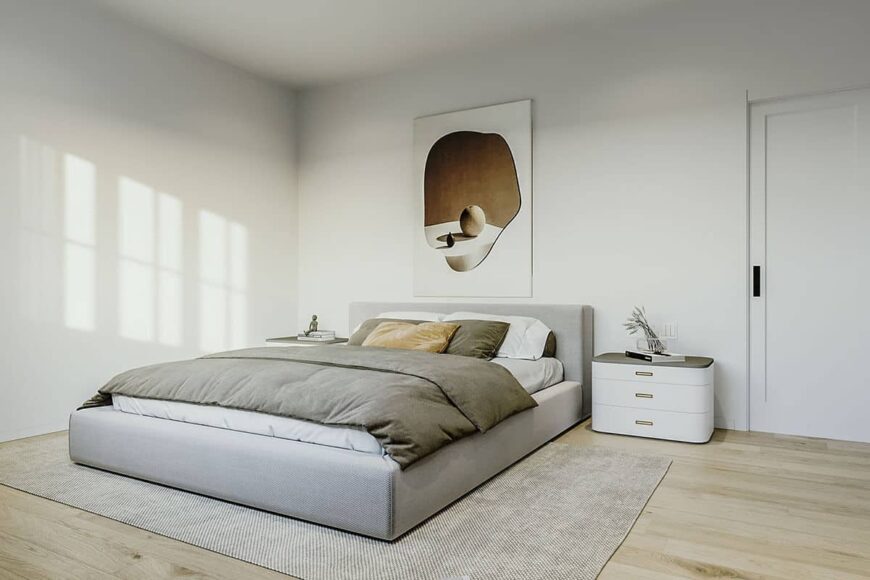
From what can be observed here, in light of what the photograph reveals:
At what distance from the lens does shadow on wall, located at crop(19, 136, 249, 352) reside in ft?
12.2

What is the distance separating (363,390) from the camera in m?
2.42

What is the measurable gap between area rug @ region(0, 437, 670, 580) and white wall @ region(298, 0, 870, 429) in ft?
4.30

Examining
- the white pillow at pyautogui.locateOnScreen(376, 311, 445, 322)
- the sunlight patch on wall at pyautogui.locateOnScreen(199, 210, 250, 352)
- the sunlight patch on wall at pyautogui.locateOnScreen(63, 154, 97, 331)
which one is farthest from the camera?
the sunlight patch on wall at pyautogui.locateOnScreen(199, 210, 250, 352)

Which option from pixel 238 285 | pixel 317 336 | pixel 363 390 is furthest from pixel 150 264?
pixel 363 390

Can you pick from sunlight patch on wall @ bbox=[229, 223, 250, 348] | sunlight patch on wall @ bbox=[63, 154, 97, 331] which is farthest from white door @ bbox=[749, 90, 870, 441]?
sunlight patch on wall @ bbox=[63, 154, 97, 331]

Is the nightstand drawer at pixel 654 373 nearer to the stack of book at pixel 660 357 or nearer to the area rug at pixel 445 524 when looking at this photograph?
the stack of book at pixel 660 357

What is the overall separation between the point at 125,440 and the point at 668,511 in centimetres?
241

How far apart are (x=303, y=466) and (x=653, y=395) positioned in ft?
7.32

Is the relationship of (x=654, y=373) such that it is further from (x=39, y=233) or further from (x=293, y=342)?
(x=39, y=233)

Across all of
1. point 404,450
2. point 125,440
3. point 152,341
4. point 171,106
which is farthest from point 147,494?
point 171,106

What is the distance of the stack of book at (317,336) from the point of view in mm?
5168

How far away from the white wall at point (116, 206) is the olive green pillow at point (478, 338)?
6.77ft

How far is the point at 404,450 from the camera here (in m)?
2.19

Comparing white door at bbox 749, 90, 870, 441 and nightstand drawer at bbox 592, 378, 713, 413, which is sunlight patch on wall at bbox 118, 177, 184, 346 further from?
white door at bbox 749, 90, 870, 441
